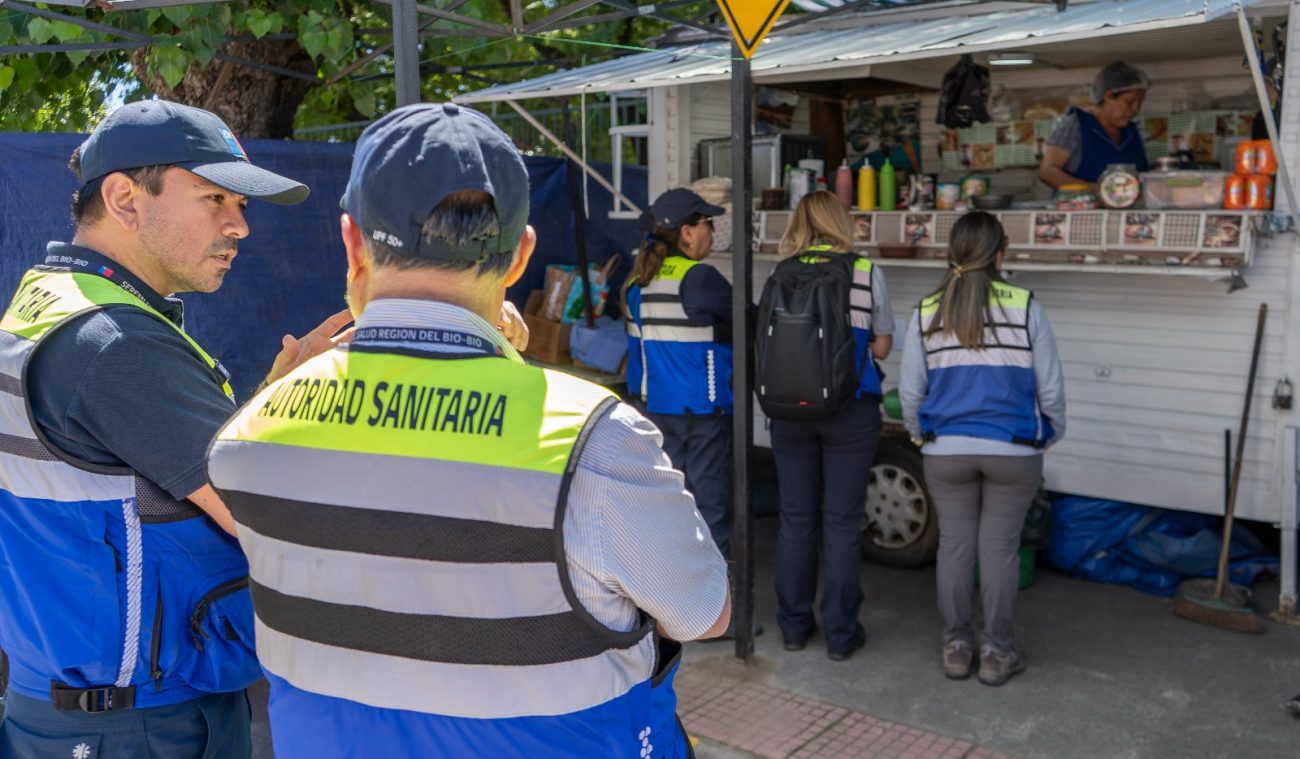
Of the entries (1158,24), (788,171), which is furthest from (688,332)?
(1158,24)

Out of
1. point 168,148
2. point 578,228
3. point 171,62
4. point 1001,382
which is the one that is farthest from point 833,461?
point 171,62

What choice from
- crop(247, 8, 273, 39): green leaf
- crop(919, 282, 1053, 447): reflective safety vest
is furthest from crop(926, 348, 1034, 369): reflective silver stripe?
crop(247, 8, 273, 39): green leaf

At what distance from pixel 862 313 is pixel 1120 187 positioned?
4.64 ft

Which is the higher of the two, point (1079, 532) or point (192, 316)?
point (192, 316)

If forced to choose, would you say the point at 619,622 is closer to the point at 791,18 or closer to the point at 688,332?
the point at 688,332

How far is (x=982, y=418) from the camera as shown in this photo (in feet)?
16.1

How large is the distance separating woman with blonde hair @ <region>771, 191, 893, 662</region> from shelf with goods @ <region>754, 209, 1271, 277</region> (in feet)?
3.08

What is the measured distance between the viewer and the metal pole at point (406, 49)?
Answer: 316cm

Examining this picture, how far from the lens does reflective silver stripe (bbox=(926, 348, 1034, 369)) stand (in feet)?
16.0

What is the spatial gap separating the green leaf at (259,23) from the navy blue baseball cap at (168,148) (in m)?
4.40

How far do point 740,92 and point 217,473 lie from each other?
11.8ft

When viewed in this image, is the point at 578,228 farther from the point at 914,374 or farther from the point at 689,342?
the point at 914,374

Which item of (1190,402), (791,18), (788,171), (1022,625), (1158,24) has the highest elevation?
(791,18)

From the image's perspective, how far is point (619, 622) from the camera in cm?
159
